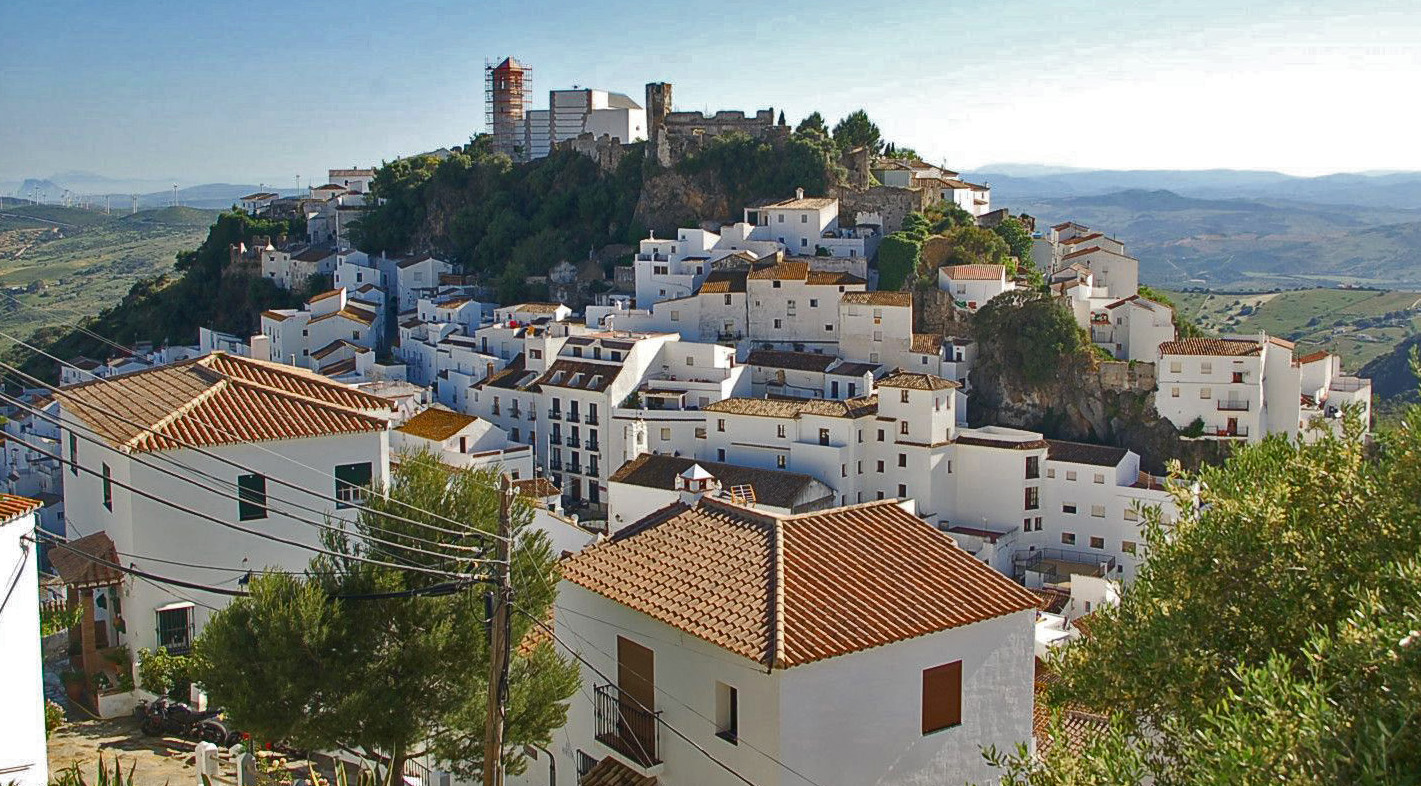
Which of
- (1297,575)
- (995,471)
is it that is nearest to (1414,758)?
(1297,575)

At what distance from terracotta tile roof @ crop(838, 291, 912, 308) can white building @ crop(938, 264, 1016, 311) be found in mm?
2227

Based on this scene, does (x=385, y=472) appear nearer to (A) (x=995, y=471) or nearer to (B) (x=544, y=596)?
(B) (x=544, y=596)

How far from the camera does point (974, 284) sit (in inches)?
2119

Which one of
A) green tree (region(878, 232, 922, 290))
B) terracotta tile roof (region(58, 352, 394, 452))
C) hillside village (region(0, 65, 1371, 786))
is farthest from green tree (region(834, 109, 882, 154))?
terracotta tile roof (region(58, 352, 394, 452))

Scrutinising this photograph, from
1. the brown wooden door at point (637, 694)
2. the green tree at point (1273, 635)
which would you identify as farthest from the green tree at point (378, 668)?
the green tree at point (1273, 635)

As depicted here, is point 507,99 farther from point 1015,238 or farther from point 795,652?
point 795,652

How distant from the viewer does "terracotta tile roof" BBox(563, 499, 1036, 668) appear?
11922 mm

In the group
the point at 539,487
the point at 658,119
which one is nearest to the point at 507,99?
the point at 658,119

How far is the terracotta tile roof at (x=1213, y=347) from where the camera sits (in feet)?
153

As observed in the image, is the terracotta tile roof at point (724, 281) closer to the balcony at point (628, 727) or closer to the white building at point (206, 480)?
the white building at point (206, 480)

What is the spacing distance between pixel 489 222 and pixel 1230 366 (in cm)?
4281

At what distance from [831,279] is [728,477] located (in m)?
15.2

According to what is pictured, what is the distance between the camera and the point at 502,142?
87250mm

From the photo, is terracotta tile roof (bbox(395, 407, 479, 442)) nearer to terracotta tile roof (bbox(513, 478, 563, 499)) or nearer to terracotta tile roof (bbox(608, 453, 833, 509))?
terracotta tile roof (bbox(513, 478, 563, 499))
